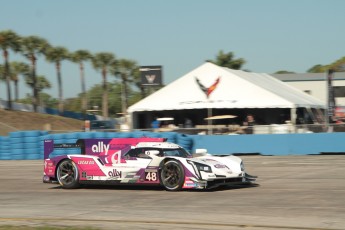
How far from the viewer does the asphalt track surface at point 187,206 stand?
808 cm

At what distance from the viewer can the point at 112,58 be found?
83312mm

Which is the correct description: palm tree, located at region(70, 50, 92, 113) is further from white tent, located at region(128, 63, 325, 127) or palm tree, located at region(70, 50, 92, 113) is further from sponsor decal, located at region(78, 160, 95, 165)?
sponsor decal, located at region(78, 160, 95, 165)

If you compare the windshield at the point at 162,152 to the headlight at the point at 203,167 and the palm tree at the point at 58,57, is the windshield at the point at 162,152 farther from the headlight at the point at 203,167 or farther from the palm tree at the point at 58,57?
the palm tree at the point at 58,57

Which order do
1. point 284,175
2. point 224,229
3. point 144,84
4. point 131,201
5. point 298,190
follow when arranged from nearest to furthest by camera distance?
point 224,229 < point 131,201 < point 298,190 < point 284,175 < point 144,84

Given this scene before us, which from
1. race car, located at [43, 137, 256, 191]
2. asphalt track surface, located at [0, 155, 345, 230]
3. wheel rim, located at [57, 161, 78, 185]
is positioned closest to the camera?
asphalt track surface, located at [0, 155, 345, 230]

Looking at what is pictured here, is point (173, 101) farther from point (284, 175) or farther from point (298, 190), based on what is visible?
point (298, 190)

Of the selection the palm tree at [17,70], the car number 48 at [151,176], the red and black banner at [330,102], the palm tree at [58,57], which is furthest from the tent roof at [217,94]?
the palm tree at [17,70]

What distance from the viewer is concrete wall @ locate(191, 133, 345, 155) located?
24984 millimetres

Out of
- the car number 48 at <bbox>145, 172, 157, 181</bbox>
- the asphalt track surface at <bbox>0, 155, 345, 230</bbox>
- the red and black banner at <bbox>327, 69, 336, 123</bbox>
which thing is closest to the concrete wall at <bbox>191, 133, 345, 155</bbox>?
the red and black banner at <bbox>327, 69, 336, 123</bbox>

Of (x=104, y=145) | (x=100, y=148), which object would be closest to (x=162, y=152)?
(x=104, y=145)

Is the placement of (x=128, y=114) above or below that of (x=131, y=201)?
above

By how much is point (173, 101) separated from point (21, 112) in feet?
117

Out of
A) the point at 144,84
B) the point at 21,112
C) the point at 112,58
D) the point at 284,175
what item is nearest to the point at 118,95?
the point at 112,58

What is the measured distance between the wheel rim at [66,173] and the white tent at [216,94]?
69.6 feet
